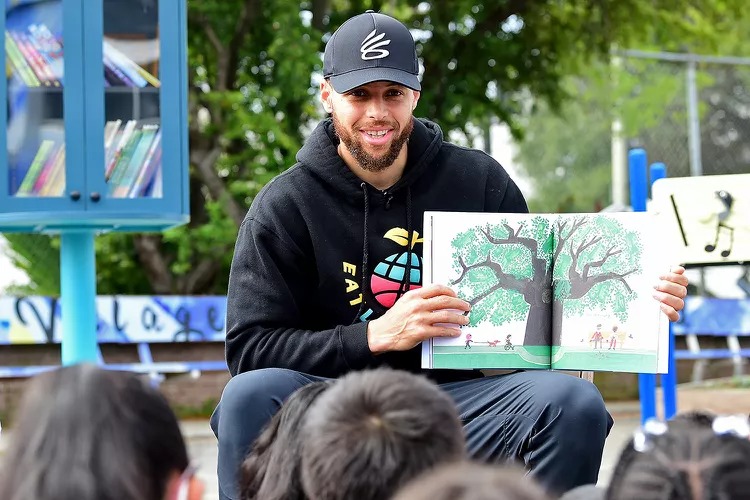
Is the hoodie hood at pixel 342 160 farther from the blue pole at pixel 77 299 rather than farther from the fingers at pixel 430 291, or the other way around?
the blue pole at pixel 77 299

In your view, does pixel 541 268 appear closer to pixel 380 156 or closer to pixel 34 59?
pixel 380 156

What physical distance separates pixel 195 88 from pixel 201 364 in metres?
2.37

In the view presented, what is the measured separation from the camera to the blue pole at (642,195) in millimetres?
4617

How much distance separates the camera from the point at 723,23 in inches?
482

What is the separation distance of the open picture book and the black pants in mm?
170

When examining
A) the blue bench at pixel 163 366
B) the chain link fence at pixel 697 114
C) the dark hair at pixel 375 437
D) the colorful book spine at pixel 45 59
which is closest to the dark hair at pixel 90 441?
the dark hair at pixel 375 437

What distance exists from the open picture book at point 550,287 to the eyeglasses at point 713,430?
121 centimetres

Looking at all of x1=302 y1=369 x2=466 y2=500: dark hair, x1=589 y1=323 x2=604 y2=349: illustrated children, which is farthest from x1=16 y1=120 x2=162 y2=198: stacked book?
x1=302 y1=369 x2=466 y2=500: dark hair

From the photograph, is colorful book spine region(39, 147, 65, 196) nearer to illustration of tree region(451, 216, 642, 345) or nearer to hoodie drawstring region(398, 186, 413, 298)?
hoodie drawstring region(398, 186, 413, 298)

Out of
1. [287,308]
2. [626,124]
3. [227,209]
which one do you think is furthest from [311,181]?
[626,124]

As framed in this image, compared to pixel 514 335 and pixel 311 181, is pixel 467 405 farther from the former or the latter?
pixel 311 181

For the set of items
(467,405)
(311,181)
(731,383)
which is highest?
(311,181)

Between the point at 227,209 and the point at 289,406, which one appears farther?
the point at 227,209

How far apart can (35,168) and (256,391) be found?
2295 millimetres
